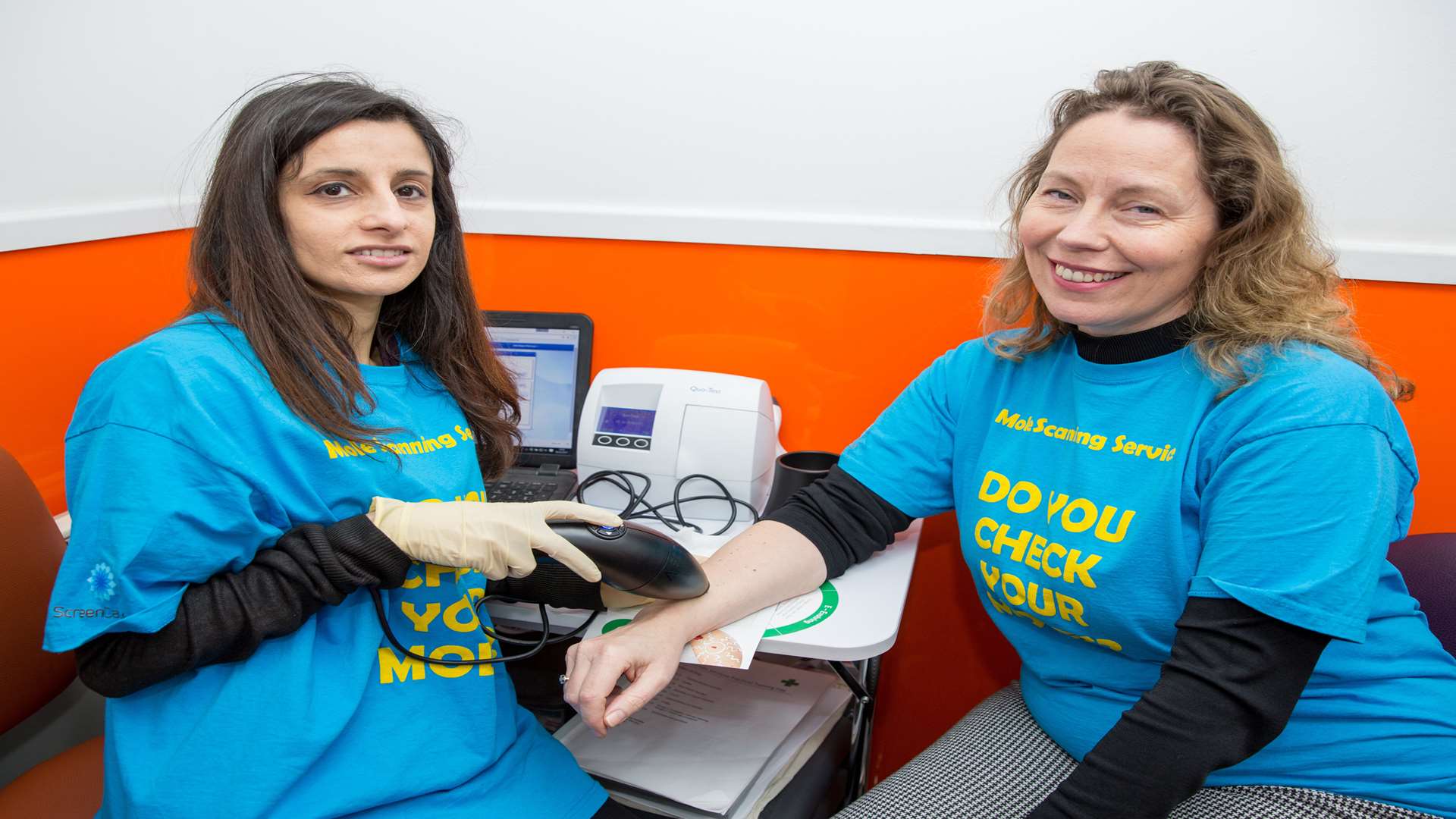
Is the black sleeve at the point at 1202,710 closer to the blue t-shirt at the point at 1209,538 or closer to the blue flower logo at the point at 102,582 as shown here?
the blue t-shirt at the point at 1209,538

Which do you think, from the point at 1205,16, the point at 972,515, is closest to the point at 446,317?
the point at 972,515

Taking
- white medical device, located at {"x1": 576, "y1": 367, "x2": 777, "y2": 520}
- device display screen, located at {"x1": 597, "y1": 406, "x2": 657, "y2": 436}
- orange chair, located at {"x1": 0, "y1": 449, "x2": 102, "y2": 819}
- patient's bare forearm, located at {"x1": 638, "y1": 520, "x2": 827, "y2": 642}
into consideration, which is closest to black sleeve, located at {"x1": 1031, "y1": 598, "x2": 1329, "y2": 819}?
patient's bare forearm, located at {"x1": 638, "y1": 520, "x2": 827, "y2": 642}

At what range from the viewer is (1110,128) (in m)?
1.12

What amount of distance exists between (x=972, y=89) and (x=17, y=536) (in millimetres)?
1529

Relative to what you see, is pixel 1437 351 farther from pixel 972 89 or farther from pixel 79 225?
pixel 79 225

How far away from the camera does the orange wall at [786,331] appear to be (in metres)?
1.53

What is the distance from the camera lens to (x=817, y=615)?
1.23 metres

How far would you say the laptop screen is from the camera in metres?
1.76

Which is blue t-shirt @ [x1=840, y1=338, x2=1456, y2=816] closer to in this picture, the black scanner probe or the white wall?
the black scanner probe

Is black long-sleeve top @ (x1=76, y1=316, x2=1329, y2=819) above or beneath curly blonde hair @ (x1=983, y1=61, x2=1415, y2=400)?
beneath

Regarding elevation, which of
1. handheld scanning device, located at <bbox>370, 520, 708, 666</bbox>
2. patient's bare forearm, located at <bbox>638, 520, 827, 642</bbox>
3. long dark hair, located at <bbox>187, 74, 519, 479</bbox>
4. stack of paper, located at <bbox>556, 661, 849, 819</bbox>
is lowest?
stack of paper, located at <bbox>556, 661, 849, 819</bbox>

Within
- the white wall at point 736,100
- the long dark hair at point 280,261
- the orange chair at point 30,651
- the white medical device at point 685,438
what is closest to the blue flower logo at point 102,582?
the long dark hair at point 280,261

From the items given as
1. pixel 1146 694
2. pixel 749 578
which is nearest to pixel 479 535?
pixel 749 578

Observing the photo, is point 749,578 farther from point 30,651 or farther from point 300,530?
point 30,651
